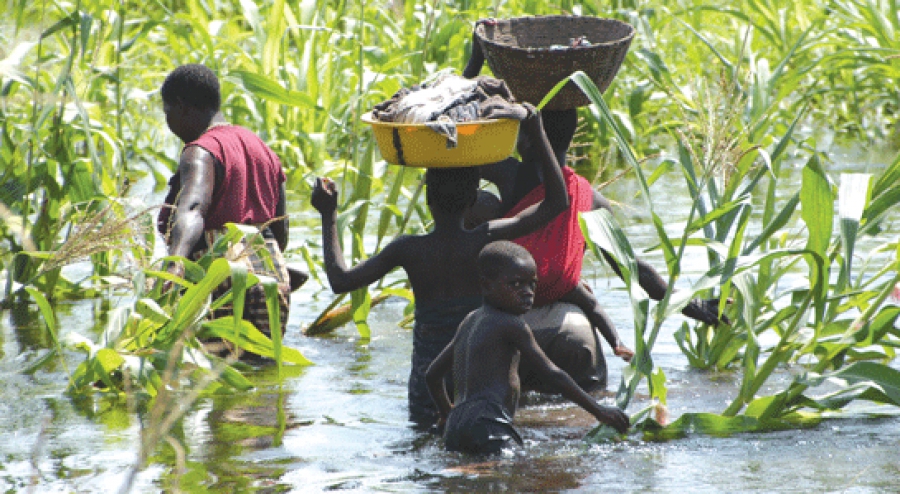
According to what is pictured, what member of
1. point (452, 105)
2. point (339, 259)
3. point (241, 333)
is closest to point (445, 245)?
point (339, 259)

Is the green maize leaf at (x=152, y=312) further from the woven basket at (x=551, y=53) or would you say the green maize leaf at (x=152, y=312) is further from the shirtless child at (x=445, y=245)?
the woven basket at (x=551, y=53)

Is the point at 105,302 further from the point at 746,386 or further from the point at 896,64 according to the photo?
the point at 896,64

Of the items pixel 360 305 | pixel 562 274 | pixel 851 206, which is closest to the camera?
pixel 851 206

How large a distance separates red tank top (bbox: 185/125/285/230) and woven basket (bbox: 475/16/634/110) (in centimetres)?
110

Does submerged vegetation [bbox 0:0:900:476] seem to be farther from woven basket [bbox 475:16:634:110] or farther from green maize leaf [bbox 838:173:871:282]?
woven basket [bbox 475:16:634:110]

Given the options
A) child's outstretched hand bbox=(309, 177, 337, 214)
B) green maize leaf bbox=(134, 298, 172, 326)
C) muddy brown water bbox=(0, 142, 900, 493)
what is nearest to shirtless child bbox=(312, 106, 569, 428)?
child's outstretched hand bbox=(309, 177, 337, 214)

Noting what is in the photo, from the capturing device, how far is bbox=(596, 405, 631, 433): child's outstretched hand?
366 centimetres

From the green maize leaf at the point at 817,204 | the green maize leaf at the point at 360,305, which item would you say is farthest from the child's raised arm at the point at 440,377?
the green maize leaf at the point at 360,305

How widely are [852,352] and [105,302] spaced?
3.51 m

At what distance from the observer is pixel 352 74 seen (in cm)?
769

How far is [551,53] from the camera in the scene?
13.7 ft

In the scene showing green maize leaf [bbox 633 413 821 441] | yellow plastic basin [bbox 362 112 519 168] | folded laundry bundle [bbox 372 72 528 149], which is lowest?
green maize leaf [bbox 633 413 821 441]

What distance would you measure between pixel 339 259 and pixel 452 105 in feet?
2.04

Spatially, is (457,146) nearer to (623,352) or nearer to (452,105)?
(452,105)
